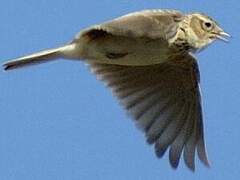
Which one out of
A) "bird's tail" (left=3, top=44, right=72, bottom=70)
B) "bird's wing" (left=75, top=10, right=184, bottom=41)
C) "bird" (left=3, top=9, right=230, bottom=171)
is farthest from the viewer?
"bird" (left=3, top=9, right=230, bottom=171)

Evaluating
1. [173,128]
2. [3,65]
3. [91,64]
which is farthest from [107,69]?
[3,65]

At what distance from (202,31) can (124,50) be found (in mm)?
916

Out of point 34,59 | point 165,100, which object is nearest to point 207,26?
point 165,100

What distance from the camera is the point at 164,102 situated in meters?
9.48

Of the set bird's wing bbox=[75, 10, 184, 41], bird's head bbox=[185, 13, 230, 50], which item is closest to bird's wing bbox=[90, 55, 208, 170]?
bird's head bbox=[185, 13, 230, 50]

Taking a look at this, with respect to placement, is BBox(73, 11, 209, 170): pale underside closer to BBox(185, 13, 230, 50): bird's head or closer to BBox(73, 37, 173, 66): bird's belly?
BBox(185, 13, 230, 50): bird's head

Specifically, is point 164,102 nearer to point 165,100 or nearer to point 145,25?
point 165,100

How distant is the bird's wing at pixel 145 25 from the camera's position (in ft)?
25.3

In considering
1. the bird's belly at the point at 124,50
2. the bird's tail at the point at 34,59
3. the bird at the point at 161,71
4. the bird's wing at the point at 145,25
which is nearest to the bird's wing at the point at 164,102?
the bird at the point at 161,71

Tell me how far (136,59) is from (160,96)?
4.47 ft

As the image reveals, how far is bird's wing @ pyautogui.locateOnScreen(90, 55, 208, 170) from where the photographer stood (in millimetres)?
9266

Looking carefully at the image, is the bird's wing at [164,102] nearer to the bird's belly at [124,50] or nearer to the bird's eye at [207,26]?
the bird's eye at [207,26]

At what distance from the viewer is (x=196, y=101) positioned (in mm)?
9430

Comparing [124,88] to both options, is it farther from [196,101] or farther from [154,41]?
[154,41]
